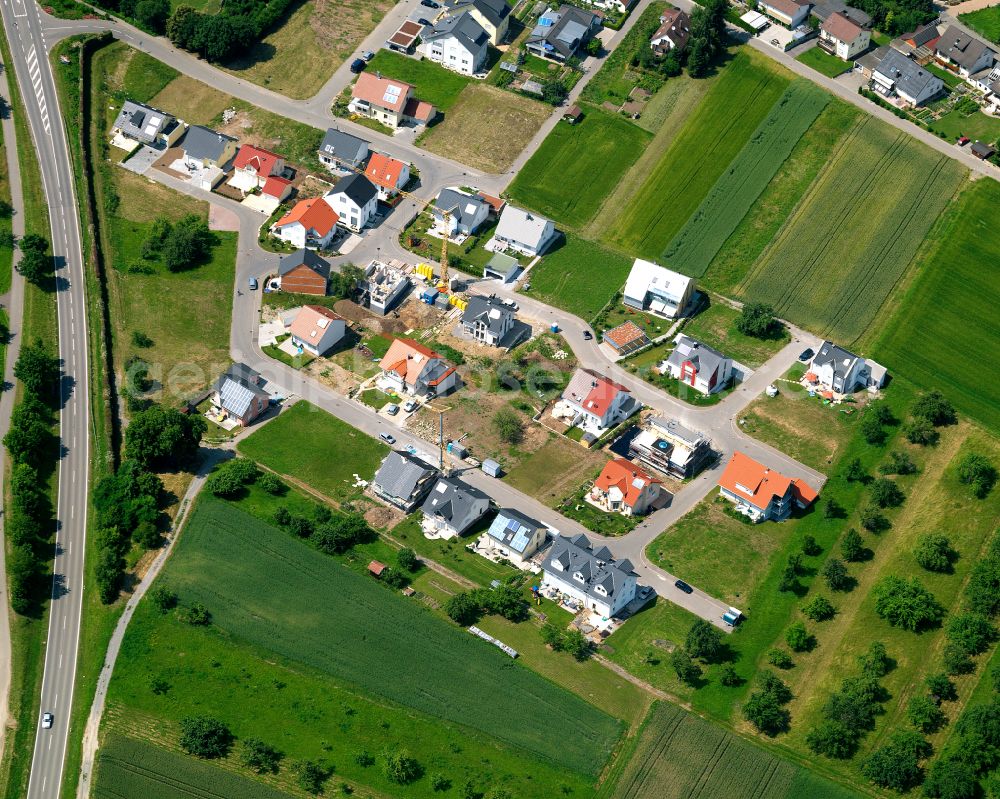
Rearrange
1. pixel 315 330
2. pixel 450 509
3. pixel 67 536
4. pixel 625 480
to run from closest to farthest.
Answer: pixel 67 536, pixel 450 509, pixel 625 480, pixel 315 330

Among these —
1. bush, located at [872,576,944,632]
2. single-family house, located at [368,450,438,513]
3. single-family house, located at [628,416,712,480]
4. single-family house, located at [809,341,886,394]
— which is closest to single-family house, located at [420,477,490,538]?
single-family house, located at [368,450,438,513]

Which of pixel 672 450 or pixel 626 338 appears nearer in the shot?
pixel 672 450

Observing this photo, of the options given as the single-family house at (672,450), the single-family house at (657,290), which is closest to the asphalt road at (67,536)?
the single-family house at (672,450)

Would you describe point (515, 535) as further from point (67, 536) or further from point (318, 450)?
point (67, 536)

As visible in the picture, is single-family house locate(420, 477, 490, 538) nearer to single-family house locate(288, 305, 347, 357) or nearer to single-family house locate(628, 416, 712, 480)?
single-family house locate(628, 416, 712, 480)

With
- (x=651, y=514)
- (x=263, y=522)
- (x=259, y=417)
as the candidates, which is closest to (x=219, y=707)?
(x=263, y=522)

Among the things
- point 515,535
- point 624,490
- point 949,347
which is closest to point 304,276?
point 515,535

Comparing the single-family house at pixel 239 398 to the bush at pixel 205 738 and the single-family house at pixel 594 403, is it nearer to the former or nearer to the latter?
the single-family house at pixel 594 403
